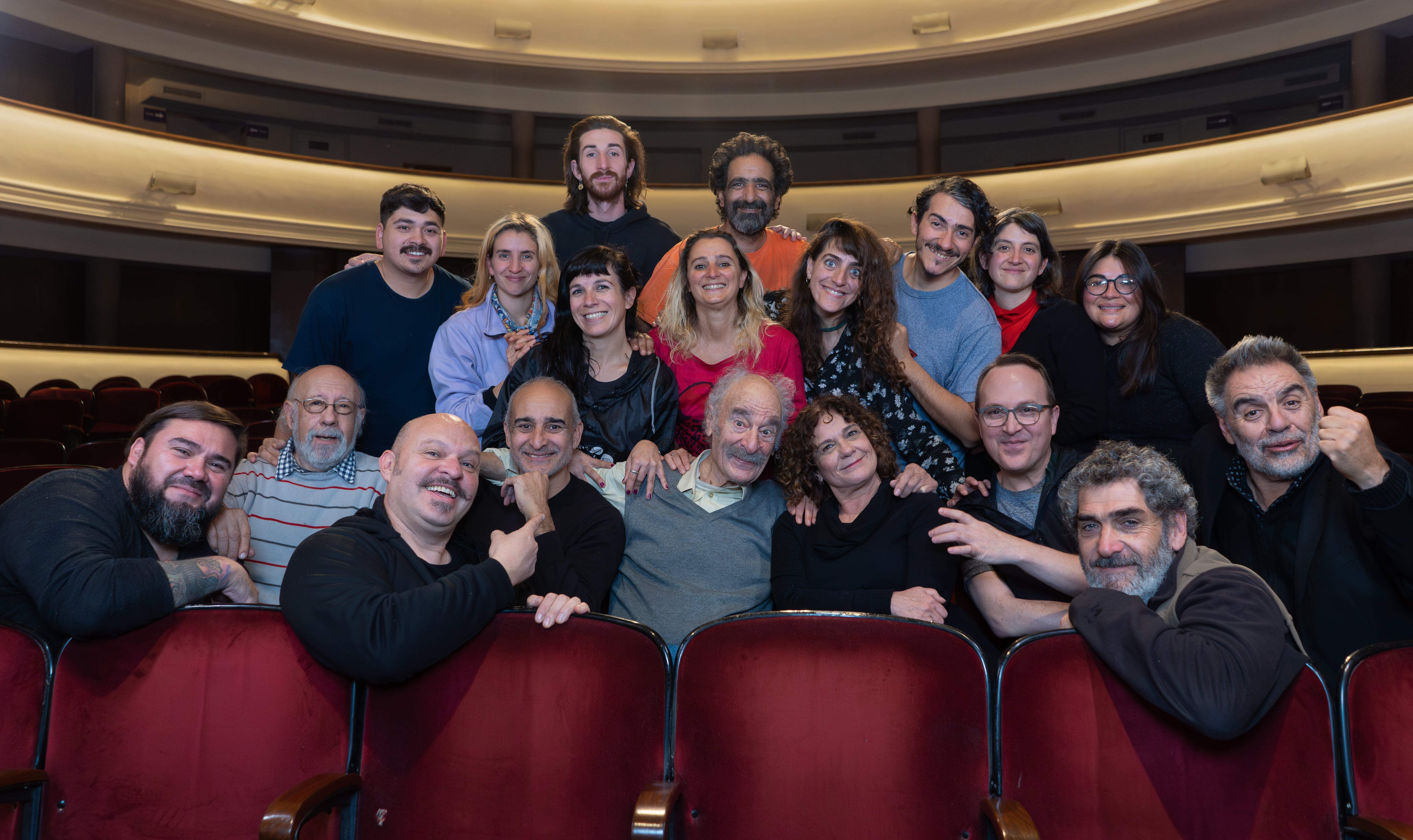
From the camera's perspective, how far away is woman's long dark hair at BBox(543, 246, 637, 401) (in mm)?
2451

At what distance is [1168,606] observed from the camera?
1605 millimetres

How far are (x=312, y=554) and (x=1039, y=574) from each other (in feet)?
4.63

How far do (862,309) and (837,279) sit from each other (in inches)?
4.5

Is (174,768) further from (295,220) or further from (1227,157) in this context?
(1227,157)

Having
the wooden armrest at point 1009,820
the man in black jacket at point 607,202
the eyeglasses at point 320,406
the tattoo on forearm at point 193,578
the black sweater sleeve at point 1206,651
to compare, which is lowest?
the wooden armrest at point 1009,820

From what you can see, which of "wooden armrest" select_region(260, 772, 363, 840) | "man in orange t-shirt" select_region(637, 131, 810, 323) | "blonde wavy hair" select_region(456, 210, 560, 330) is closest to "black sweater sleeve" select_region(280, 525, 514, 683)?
"wooden armrest" select_region(260, 772, 363, 840)

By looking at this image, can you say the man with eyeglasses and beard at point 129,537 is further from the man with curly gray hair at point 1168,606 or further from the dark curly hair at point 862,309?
the man with curly gray hair at point 1168,606

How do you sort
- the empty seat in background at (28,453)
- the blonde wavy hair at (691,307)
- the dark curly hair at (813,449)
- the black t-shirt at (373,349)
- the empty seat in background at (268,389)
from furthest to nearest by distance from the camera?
the empty seat in background at (268,389) → the empty seat in background at (28,453) → the black t-shirt at (373,349) → the blonde wavy hair at (691,307) → the dark curly hair at (813,449)

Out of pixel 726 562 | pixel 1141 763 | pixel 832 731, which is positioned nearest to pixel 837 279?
pixel 726 562

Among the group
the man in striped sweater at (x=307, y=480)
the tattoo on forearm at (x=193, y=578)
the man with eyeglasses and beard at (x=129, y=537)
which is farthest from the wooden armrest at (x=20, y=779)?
the man in striped sweater at (x=307, y=480)

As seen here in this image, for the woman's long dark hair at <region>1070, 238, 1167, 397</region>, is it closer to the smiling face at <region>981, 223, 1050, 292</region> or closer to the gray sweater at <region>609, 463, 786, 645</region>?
the smiling face at <region>981, 223, 1050, 292</region>

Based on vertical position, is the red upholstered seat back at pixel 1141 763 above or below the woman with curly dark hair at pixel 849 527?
below

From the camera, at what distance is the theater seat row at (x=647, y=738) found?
142 cm

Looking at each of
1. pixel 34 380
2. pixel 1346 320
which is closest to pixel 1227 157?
pixel 1346 320
